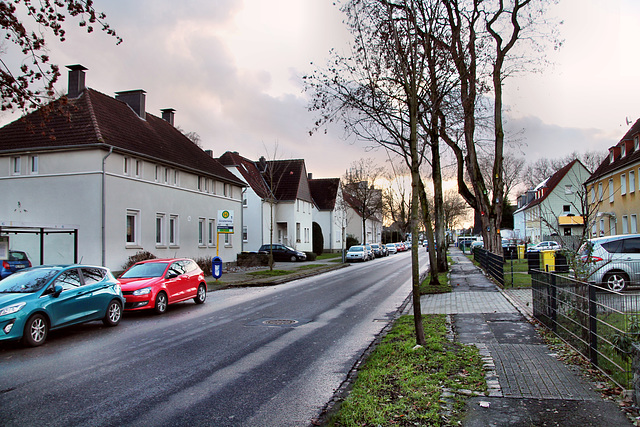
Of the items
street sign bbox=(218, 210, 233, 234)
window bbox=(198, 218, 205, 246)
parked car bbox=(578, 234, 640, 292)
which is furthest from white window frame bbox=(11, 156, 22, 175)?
parked car bbox=(578, 234, 640, 292)

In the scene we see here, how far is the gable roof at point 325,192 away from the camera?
228ft

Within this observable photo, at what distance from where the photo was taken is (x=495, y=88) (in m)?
23.3

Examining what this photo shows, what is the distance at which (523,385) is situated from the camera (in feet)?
19.0

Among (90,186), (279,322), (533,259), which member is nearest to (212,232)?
(90,186)

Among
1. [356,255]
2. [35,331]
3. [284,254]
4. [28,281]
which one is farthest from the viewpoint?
[356,255]

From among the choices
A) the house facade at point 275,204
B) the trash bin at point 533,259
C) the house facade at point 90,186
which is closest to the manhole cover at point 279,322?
the house facade at point 90,186

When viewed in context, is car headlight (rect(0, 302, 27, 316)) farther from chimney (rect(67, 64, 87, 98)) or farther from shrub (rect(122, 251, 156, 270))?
chimney (rect(67, 64, 87, 98))

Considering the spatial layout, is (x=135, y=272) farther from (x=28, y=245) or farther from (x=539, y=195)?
(x=539, y=195)

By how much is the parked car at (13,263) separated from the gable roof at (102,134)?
4.86 m

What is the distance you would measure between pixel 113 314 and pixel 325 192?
5999 centimetres

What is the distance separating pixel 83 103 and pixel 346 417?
990 inches

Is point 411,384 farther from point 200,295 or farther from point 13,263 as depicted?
point 13,263

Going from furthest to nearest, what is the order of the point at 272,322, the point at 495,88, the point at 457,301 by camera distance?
the point at 495,88 → the point at 457,301 → the point at 272,322

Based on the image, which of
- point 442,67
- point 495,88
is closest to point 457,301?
point 442,67
